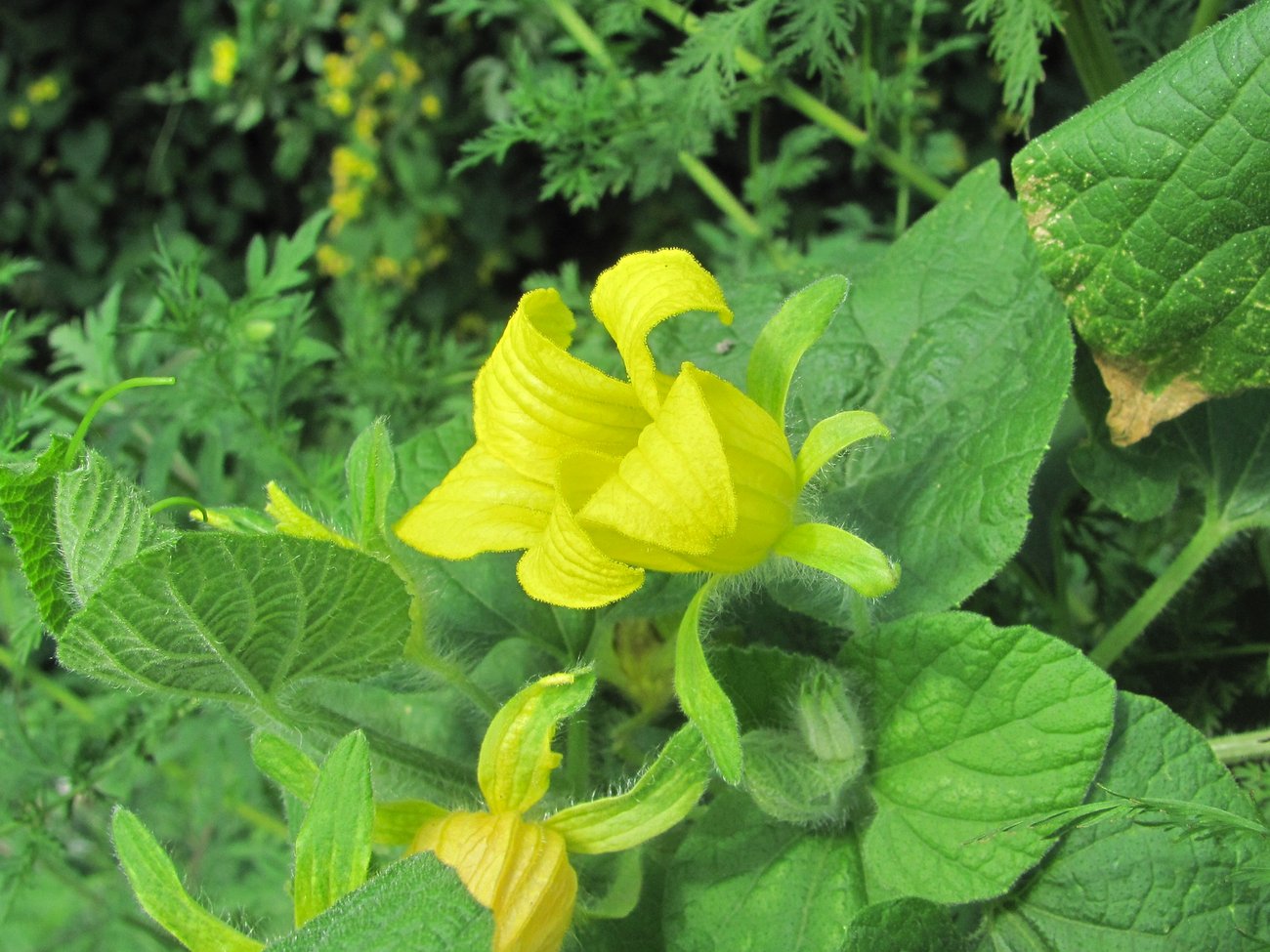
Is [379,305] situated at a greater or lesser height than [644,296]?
lesser

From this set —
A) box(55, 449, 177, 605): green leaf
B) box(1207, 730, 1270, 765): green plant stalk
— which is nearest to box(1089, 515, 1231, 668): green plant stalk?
box(1207, 730, 1270, 765): green plant stalk

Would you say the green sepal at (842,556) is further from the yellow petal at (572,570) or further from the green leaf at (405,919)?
the green leaf at (405,919)

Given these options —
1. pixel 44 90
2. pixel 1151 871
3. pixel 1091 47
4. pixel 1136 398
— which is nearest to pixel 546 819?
pixel 1151 871

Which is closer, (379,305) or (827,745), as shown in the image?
(827,745)

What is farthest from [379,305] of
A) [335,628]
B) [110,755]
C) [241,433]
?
[335,628]

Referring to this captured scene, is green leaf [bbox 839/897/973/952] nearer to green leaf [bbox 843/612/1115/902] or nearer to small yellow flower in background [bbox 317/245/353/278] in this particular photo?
green leaf [bbox 843/612/1115/902]

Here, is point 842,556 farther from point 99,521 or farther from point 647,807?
point 99,521

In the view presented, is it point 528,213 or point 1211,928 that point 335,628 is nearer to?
point 1211,928
